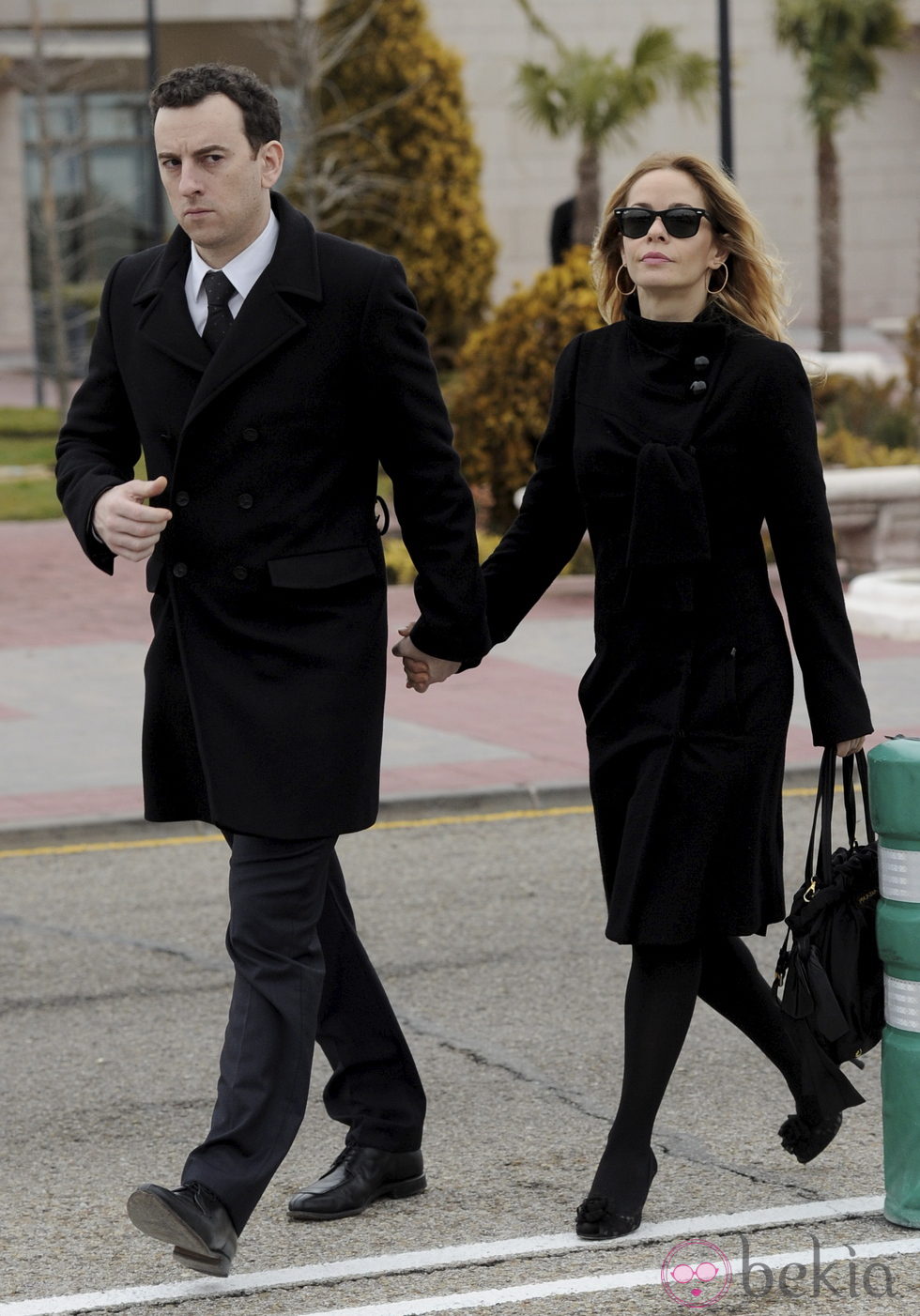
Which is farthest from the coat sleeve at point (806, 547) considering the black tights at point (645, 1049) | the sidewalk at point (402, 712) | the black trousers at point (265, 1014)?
the sidewalk at point (402, 712)

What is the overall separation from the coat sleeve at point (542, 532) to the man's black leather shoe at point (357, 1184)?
1.01 meters

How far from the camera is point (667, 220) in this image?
3.93 metres

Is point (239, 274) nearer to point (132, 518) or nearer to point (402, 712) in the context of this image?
point (132, 518)

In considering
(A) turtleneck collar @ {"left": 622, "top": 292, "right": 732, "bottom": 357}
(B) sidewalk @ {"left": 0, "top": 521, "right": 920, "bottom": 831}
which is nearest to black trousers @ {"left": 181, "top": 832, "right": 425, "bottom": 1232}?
A: (A) turtleneck collar @ {"left": 622, "top": 292, "right": 732, "bottom": 357}

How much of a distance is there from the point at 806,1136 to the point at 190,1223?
1283 millimetres

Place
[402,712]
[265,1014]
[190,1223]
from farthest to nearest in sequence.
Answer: [402,712] < [265,1014] < [190,1223]

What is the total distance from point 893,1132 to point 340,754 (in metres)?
1.20

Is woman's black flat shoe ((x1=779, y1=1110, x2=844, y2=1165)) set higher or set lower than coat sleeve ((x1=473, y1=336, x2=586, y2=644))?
lower

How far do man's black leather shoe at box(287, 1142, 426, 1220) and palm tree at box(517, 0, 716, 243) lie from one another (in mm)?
22206

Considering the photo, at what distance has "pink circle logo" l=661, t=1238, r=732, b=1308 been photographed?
3.64m

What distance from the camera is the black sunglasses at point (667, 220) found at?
12.9 feet

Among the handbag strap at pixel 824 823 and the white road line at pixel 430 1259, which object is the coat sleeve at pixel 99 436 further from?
the handbag strap at pixel 824 823

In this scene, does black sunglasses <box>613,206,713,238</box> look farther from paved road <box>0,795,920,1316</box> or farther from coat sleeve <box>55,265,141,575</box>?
paved road <box>0,795,920,1316</box>

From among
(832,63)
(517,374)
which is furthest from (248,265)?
(832,63)
